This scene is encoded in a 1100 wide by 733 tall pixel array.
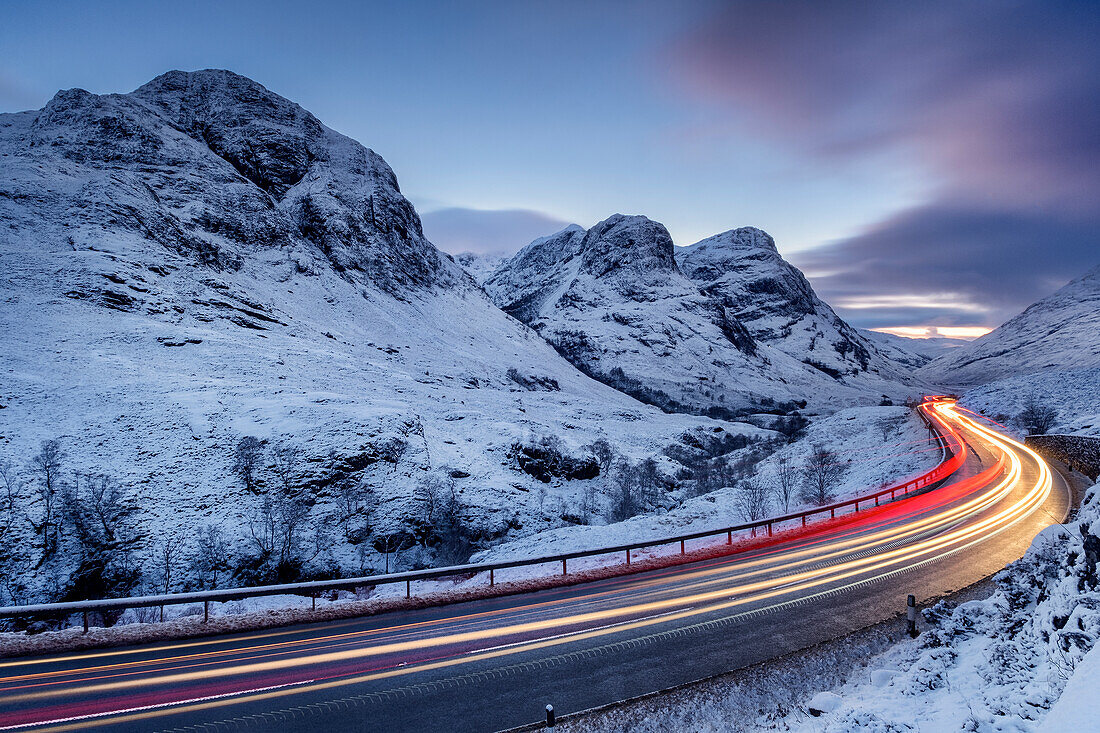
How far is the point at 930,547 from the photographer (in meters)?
18.7

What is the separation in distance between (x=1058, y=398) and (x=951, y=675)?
86.7 meters

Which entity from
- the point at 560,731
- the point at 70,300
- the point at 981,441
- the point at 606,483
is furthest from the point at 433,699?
the point at 70,300

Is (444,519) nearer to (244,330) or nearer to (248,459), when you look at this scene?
(248,459)

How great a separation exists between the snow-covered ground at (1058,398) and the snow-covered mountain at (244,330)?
38.0m

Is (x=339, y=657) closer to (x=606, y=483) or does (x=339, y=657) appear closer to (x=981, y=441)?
(x=606, y=483)

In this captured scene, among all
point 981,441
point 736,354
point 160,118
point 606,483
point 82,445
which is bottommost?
point 606,483

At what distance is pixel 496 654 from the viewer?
11.4 m

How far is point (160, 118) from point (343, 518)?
165 metres

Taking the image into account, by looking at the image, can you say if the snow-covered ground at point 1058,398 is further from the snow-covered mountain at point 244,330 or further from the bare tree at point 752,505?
the snow-covered mountain at point 244,330

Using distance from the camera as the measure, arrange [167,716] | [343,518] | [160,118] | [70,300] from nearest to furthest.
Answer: [167,716] → [343,518] → [70,300] → [160,118]

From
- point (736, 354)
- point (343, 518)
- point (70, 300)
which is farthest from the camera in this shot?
point (736, 354)

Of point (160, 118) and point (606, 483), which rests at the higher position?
point (160, 118)

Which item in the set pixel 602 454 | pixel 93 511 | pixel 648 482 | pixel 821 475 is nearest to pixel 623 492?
pixel 648 482

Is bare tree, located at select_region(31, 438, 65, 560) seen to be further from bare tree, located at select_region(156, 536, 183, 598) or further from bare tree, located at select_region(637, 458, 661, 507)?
bare tree, located at select_region(637, 458, 661, 507)
